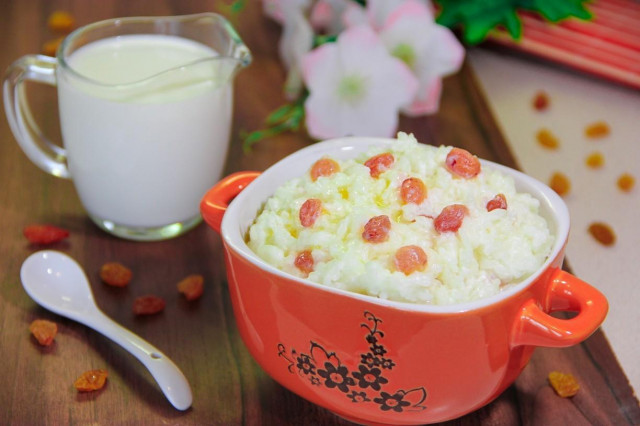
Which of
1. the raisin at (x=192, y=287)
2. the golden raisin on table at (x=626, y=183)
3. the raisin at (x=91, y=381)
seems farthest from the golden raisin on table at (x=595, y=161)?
the raisin at (x=91, y=381)

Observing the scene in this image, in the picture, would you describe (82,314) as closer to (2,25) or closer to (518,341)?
(518,341)

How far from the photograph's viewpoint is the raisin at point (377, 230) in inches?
42.6

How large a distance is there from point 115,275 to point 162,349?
205 millimetres

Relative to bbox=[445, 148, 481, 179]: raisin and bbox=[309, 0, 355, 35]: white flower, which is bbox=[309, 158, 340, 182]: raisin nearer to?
bbox=[445, 148, 481, 179]: raisin

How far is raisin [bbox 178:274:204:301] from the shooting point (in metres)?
1.46

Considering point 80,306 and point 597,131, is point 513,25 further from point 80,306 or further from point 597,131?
point 80,306

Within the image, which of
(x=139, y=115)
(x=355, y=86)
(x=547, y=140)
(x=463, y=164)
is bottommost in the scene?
(x=547, y=140)

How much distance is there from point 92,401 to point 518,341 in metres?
0.65

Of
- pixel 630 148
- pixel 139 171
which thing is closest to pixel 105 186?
pixel 139 171

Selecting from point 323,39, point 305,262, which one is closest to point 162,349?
point 305,262

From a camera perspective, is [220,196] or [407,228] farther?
[220,196]

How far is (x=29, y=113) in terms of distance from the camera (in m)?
1.64

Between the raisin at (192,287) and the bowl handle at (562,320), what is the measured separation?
2.02 ft

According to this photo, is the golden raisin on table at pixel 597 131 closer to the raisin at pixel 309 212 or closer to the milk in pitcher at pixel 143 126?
the milk in pitcher at pixel 143 126
